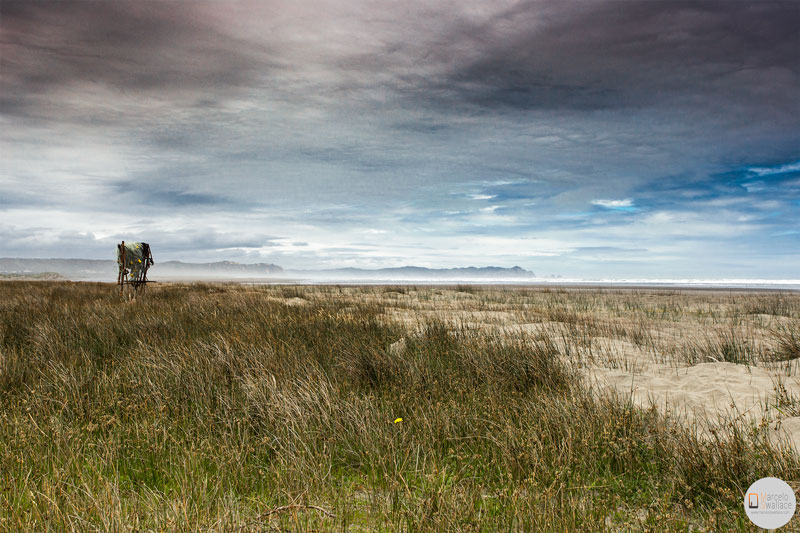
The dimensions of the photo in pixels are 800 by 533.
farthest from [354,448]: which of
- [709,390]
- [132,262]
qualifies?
[132,262]

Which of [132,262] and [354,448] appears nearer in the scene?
[354,448]

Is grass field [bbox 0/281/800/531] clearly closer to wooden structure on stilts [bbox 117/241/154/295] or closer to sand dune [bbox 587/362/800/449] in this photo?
sand dune [bbox 587/362/800/449]

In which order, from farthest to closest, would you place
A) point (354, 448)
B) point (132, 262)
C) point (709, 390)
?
point (132, 262) → point (709, 390) → point (354, 448)

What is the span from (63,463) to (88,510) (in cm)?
96

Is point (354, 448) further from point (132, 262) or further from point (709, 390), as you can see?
point (132, 262)

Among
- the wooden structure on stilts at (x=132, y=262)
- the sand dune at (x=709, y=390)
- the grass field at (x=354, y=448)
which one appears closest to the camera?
the grass field at (x=354, y=448)

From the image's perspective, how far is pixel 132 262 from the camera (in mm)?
15125

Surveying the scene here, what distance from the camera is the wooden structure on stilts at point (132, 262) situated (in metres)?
14.7

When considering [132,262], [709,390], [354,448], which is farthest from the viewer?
[132,262]

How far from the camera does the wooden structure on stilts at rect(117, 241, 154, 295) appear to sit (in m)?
14.7

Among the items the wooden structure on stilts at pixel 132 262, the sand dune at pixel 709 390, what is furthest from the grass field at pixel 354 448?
the wooden structure on stilts at pixel 132 262

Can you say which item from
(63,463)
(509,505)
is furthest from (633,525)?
(63,463)

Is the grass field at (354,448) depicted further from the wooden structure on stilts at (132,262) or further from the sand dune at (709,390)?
the wooden structure on stilts at (132,262)

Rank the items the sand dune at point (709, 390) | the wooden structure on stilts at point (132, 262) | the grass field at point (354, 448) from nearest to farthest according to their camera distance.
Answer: the grass field at point (354, 448)
the sand dune at point (709, 390)
the wooden structure on stilts at point (132, 262)
